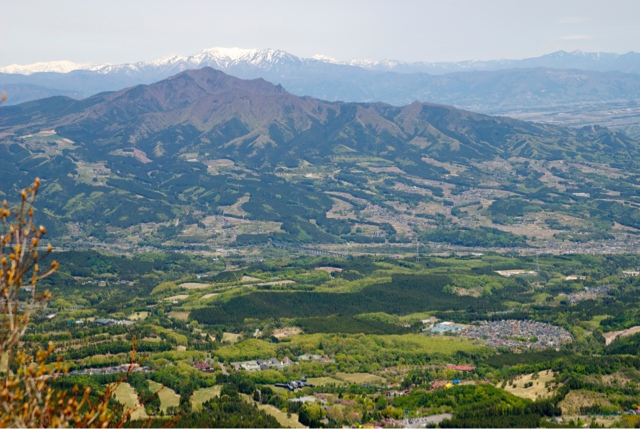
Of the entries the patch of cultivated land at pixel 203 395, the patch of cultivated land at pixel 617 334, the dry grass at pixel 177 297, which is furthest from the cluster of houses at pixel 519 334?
the dry grass at pixel 177 297

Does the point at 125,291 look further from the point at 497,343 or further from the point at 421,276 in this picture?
the point at 497,343

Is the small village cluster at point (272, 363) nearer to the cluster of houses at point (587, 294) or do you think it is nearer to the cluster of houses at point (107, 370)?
the cluster of houses at point (107, 370)

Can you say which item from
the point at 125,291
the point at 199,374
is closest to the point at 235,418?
the point at 199,374

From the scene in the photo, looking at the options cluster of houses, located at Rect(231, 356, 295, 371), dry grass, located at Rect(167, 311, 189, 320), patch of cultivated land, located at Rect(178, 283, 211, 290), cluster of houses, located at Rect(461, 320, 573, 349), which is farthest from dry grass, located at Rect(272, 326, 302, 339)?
patch of cultivated land, located at Rect(178, 283, 211, 290)

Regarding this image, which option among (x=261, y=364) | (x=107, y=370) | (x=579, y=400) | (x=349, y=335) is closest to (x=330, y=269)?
(x=349, y=335)

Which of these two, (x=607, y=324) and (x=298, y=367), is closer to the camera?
(x=298, y=367)

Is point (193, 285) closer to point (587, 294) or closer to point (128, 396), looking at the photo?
point (128, 396)

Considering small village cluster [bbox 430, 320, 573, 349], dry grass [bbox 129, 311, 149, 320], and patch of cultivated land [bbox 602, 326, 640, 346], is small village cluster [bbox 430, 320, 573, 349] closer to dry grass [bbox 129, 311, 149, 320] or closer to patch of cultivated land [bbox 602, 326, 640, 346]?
patch of cultivated land [bbox 602, 326, 640, 346]
